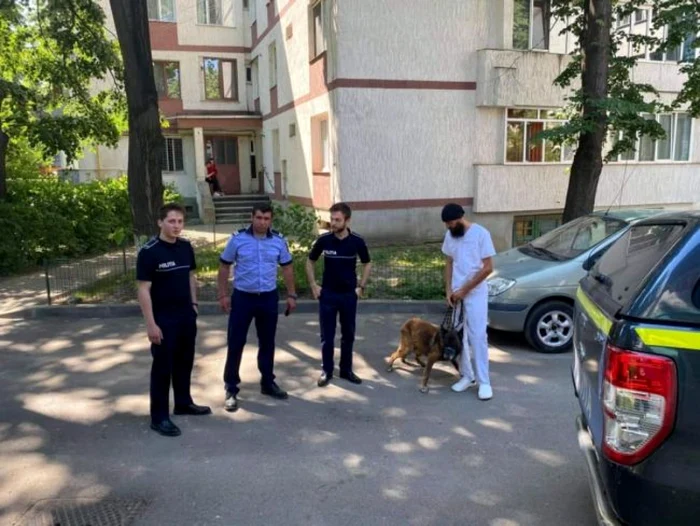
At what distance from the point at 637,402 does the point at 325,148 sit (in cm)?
1458

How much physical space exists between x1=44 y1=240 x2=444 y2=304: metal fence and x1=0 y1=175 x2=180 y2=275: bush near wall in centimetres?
144

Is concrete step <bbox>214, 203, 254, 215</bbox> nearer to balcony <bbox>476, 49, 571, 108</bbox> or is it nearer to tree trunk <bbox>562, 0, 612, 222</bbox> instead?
balcony <bbox>476, 49, 571, 108</bbox>

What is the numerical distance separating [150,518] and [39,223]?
998 cm

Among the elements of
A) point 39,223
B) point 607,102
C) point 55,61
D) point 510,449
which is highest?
point 55,61

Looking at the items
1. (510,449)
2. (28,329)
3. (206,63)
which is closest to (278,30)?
(206,63)

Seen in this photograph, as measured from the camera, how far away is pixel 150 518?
10.8 feet

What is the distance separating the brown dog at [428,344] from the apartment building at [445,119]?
860cm

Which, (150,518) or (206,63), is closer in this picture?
(150,518)

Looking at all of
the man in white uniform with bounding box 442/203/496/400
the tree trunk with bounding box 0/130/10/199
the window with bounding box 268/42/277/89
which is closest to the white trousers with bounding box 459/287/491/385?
the man in white uniform with bounding box 442/203/496/400

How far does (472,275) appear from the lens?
5.01m

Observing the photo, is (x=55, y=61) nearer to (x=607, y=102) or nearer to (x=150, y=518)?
(x=607, y=102)

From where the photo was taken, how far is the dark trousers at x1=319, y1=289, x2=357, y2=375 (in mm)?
5332

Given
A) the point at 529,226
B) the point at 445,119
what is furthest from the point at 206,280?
the point at 529,226

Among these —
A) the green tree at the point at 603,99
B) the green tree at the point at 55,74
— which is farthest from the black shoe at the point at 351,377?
the green tree at the point at 55,74
